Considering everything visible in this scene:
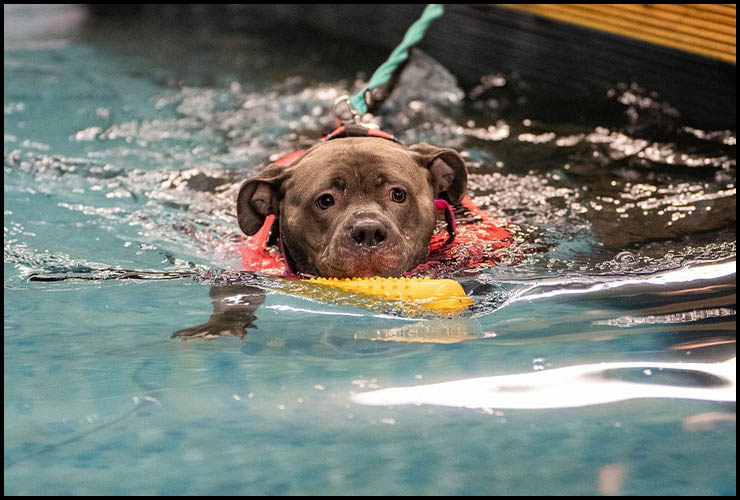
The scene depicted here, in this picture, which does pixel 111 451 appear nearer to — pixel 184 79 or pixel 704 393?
pixel 704 393

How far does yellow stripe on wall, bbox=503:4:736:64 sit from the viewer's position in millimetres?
6316

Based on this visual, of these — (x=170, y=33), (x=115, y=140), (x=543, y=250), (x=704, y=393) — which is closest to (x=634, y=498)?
(x=704, y=393)

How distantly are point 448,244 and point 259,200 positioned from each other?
924 millimetres

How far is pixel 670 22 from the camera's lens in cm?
679

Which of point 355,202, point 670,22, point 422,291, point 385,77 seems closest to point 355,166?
point 355,202

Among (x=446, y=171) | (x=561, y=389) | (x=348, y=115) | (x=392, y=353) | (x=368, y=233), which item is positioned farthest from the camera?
(x=348, y=115)

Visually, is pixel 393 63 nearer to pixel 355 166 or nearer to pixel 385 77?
pixel 385 77

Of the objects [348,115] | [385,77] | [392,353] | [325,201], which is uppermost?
[385,77]

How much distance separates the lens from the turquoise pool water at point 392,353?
2529mm

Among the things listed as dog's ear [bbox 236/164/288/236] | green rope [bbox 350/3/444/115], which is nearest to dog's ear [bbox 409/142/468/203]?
dog's ear [bbox 236/164/288/236]

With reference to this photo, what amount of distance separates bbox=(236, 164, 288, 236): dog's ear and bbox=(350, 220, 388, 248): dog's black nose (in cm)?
75

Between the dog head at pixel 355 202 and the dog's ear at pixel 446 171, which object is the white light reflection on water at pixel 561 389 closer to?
the dog head at pixel 355 202

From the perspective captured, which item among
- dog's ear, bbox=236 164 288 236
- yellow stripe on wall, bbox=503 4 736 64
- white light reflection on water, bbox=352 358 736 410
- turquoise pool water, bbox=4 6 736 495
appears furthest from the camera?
yellow stripe on wall, bbox=503 4 736 64

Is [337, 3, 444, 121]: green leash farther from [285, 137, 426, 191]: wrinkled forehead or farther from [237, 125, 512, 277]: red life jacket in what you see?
[285, 137, 426, 191]: wrinkled forehead
